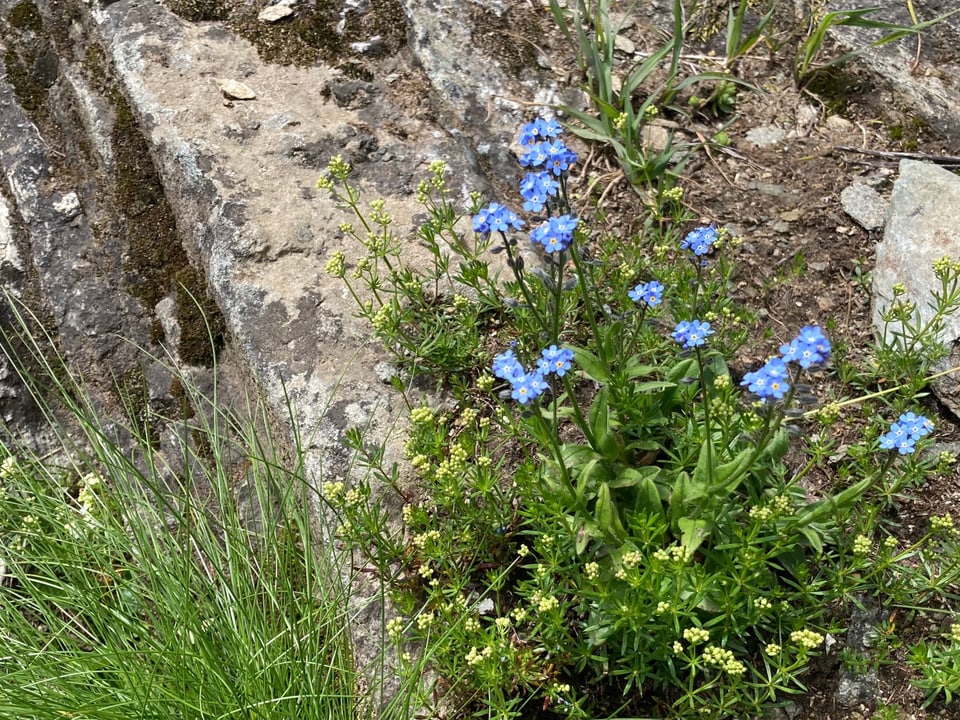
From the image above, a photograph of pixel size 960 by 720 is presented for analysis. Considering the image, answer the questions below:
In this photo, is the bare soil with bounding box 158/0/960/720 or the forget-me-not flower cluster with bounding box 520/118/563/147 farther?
the bare soil with bounding box 158/0/960/720

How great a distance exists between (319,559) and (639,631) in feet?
4.35

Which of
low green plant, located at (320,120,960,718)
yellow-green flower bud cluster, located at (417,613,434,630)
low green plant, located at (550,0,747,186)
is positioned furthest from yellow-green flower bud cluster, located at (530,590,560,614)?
low green plant, located at (550,0,747,186)

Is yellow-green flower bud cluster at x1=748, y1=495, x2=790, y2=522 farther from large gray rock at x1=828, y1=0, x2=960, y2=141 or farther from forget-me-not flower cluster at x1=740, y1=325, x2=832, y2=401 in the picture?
large gray rock at x1=828, y1=0, x2=960, y2=141

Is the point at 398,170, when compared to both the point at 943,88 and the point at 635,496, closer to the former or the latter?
the point at 635,496

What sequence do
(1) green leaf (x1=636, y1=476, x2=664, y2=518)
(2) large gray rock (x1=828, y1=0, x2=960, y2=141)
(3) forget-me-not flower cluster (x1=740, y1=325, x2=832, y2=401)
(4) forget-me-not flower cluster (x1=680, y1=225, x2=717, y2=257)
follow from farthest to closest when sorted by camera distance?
(2) large gray rock (x1=828, y1=0, x2=960, y2=141)
(4) forget-me-not flower cluster (x1=680, y1=225, x2=717, y2=257)
(1) green leaf (x1=636, y1=476, x2=664, y2=518)
(3) forget-me-not flower cluster (x1=740, y1=325, x2=832, y2=401)

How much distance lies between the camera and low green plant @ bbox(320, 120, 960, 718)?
2869mm

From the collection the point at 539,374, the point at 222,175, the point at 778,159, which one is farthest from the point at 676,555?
the point at 222,175

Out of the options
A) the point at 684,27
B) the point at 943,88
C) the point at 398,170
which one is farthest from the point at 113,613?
the point at 943,88

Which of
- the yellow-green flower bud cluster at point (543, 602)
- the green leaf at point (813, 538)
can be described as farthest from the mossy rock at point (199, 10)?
the green leaf at point (813, 538)

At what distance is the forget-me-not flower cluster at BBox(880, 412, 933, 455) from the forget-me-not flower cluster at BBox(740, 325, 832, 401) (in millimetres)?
416

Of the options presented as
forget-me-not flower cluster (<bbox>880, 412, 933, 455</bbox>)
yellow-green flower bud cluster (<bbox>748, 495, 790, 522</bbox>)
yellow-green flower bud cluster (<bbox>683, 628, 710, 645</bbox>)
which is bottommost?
yellow-green flower bud cluster (<bbox>683, 628, 710, 645</bbox>)

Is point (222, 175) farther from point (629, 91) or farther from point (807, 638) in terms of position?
point (807, 638)

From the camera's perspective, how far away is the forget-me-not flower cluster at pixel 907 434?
8.92 ft

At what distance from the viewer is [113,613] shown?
9.90 ft
